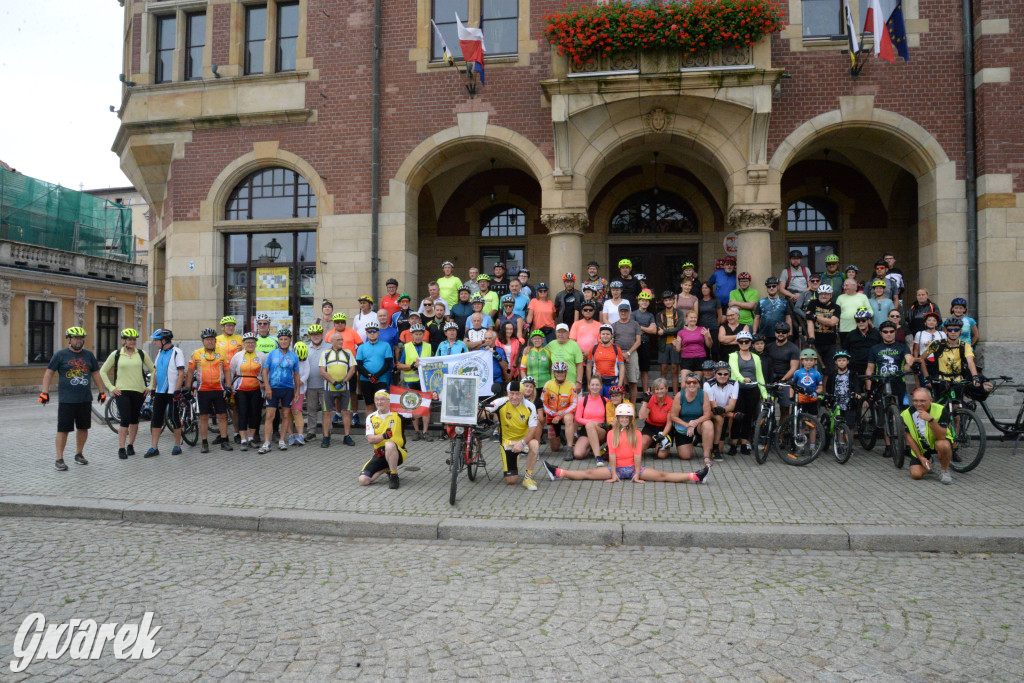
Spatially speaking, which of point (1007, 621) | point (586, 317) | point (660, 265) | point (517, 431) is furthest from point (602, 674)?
point (660, 265)

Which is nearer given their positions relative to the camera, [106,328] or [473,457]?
[473,457]

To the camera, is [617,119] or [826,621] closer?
[826,621]

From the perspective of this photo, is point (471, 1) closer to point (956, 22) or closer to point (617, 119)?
point (617, 119)

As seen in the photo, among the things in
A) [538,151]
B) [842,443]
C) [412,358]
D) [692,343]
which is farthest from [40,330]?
[842,443]

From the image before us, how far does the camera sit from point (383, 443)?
7.84 meters

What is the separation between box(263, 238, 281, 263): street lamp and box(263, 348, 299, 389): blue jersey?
5418 mm

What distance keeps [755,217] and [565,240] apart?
3.68 m

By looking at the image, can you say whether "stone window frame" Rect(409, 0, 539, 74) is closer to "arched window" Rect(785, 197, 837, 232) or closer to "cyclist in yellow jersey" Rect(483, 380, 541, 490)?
"arched window" Rect(785, 197, 837, 232)

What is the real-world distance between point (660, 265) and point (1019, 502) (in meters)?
10.4

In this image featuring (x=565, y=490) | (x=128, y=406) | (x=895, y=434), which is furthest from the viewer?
(x=128, y=406)

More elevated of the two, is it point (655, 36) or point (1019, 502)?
point (655, 36)

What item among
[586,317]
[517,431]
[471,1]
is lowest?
[517,431]

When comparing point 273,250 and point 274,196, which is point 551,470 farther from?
point 274,196

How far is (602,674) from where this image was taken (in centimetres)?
345
